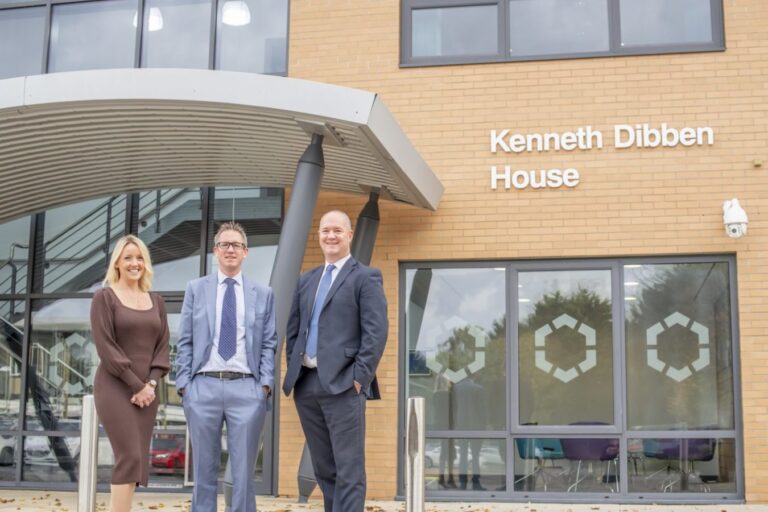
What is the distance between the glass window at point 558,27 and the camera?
9375 millimetres

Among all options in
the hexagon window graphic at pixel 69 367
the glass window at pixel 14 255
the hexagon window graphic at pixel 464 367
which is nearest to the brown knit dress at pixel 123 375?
the hexagon window graphic at pixel 464 367

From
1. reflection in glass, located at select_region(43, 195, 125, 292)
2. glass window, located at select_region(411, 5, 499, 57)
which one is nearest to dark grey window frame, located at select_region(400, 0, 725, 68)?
glass window, located at select_region(411, 5, 499, 57)

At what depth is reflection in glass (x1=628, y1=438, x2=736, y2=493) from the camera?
8.70 meters

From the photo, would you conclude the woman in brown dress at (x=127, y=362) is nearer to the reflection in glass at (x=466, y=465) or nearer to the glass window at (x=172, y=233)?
the reflection in glass at (x=466, y=465)

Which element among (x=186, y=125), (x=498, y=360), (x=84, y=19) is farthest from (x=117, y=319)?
(x=84, y=19)

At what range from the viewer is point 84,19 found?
1030 cm

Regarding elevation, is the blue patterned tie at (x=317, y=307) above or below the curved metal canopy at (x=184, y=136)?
below

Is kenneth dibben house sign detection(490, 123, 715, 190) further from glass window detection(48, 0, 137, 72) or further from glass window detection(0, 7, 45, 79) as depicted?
glass window detection(0, 7, 45, 79)

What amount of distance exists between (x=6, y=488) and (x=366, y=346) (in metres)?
6.25

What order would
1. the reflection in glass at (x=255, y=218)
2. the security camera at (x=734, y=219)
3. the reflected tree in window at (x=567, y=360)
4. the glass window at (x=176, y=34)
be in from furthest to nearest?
the glass window at (x=176, y=34) < the reflection in glass at (x=255, y=218) < the reflected tree in window at (x=567, y=360) < the security camera at (x=734, y=219)

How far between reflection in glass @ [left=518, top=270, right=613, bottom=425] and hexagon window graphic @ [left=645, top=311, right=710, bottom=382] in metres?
0.36

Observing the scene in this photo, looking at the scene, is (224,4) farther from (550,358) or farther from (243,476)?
(243,476)

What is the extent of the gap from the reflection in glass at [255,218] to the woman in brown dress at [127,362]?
13.5 ft

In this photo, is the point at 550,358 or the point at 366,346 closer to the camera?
the point at 366,346
